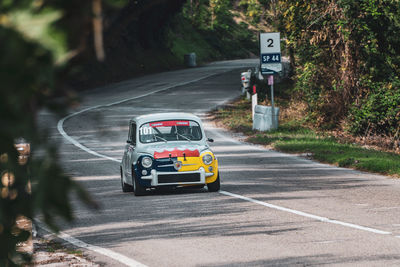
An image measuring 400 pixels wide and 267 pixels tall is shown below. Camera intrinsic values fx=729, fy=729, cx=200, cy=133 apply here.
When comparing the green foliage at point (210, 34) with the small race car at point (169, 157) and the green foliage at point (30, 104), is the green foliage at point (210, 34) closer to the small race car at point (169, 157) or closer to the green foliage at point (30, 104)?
the small race car at point (169, 157)

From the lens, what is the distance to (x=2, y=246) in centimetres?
220

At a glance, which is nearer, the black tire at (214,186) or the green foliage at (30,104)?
the green foliage at (30,104)

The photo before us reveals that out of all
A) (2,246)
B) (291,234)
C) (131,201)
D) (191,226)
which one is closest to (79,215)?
(131,201)

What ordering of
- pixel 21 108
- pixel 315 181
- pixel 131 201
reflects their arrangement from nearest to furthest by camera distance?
pixel 21 108 < pixel 131 201 < pixel 315 181

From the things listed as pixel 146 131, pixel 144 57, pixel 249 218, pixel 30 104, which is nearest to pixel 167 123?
pixel 146 131

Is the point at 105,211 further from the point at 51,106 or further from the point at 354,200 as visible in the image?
the point at 51,106

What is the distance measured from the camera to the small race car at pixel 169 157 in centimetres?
1352

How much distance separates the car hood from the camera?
13594 mm

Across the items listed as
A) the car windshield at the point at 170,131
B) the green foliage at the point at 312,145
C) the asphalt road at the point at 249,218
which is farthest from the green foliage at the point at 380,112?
the car windshield at the point at 170,131

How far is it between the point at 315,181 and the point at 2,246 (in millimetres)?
13346

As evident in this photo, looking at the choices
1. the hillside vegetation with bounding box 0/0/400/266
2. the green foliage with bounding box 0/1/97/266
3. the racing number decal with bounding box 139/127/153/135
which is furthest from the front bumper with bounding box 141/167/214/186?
the green foliage with bounding box 0/1/97/266

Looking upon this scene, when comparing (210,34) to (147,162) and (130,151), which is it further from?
(147,162)

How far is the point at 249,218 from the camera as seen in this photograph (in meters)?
10.9

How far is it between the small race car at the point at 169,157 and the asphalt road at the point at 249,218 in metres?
0.31
